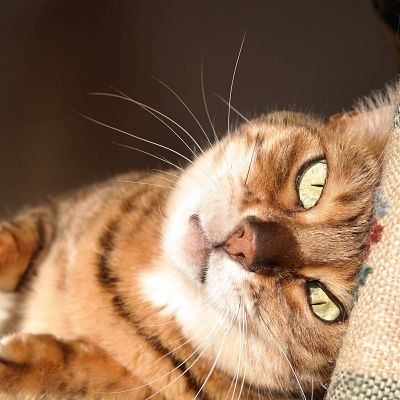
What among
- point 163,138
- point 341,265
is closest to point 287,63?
point 163,138

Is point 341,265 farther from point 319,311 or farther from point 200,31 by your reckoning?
point 200,31

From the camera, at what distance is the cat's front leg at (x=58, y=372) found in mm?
1184

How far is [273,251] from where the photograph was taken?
1001 mm

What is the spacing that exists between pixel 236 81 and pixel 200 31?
0.28 m

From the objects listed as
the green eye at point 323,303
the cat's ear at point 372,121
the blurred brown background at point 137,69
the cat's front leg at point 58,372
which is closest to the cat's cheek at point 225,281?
the green eye at point 323,303

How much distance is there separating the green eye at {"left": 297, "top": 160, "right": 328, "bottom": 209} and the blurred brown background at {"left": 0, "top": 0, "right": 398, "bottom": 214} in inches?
47.9

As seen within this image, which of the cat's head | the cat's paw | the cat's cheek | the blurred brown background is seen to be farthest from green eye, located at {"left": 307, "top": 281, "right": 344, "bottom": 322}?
the blurred brown background

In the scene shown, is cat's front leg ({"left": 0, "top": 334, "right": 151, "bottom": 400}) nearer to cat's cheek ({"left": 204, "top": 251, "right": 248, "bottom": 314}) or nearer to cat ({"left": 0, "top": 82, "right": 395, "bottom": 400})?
cat ({"left": 0, "top": 82, "right": 395, "bottom": 400})

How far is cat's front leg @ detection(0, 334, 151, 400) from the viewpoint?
1184 millimetres

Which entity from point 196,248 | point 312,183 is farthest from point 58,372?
point 312,183

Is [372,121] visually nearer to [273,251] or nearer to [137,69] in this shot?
[273,251]

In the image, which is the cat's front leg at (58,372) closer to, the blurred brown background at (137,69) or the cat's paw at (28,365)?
the cat's paw at (28,365)

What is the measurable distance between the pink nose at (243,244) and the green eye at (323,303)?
155 millimetres

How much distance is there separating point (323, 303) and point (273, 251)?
0.58 feet
